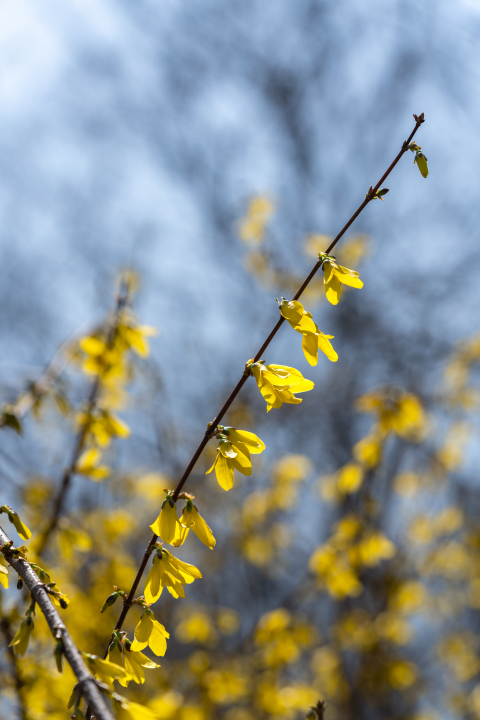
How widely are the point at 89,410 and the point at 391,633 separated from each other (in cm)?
343

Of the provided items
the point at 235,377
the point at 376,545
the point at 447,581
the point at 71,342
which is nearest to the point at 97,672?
the point at 71,342

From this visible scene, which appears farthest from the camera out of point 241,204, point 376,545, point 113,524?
point 241,204

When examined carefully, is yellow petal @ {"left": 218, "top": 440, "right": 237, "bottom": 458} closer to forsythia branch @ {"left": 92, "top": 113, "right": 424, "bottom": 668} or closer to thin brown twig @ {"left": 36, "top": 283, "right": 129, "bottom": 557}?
forsythia branch @ {"left": 92, "top": 113, "right": 424, "bottom": 668}

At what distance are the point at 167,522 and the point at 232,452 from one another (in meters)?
0.23

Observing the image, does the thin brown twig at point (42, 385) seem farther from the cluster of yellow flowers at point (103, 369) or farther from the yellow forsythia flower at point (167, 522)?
the yellow forsythia flower at point (167, 522)

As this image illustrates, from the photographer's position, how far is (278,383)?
3.91 ft

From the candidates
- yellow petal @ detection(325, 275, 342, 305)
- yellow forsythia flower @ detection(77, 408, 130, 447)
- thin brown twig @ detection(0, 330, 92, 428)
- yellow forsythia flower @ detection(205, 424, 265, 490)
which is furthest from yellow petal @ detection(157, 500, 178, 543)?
thin brown twig @ detection(0, 330, 92, 428)

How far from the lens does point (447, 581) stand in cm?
611

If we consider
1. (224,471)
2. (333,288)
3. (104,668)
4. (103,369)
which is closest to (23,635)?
(104,668)

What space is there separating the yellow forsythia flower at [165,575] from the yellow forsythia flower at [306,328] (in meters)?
0.59

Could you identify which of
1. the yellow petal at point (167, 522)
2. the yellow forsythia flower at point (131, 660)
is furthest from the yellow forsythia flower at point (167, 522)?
the yellow forsythia flower at point (131, 660)

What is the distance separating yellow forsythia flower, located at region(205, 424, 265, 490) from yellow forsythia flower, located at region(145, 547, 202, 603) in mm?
216

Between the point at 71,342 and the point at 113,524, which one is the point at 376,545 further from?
the point at 71,342

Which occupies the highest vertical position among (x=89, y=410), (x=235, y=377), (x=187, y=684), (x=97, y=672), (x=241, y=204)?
(x=241, y=204)
